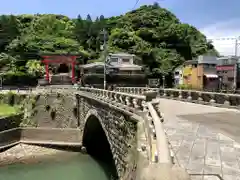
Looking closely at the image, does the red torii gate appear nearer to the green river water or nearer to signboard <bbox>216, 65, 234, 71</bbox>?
signboard <bbox>216, 65, 234, 71</bbox>

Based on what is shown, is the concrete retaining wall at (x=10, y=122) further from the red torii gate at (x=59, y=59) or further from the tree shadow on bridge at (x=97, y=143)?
the red torii gate at (x=59, y=59)

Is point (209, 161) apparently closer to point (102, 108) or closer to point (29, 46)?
point (102, 108)

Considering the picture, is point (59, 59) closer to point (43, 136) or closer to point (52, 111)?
point (52, 111)

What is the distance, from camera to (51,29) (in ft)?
295

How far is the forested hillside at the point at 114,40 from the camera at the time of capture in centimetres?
6600

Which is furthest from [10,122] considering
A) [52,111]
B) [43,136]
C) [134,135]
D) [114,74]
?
[134,135]

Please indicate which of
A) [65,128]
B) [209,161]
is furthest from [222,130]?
[65,128]

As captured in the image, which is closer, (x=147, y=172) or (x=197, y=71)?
(x=147, y=172)

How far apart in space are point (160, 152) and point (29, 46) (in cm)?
6808

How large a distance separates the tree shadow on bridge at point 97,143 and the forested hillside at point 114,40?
32.4 meters

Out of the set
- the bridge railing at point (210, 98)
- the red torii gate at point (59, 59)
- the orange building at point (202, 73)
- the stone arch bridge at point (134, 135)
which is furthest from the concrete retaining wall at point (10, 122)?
the orange building at point (202, 73)

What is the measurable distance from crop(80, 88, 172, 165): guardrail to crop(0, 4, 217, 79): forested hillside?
4828 cm

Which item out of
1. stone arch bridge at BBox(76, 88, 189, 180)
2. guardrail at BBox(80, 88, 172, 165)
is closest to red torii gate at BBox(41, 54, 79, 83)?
stone arch bridge at BBox(76, 88, 189, 180)

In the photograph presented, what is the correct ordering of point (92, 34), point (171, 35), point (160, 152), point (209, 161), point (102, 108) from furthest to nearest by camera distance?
point (92, 34), point (171, 35), point (102, 108), point (209, 161), point (160, 152)
